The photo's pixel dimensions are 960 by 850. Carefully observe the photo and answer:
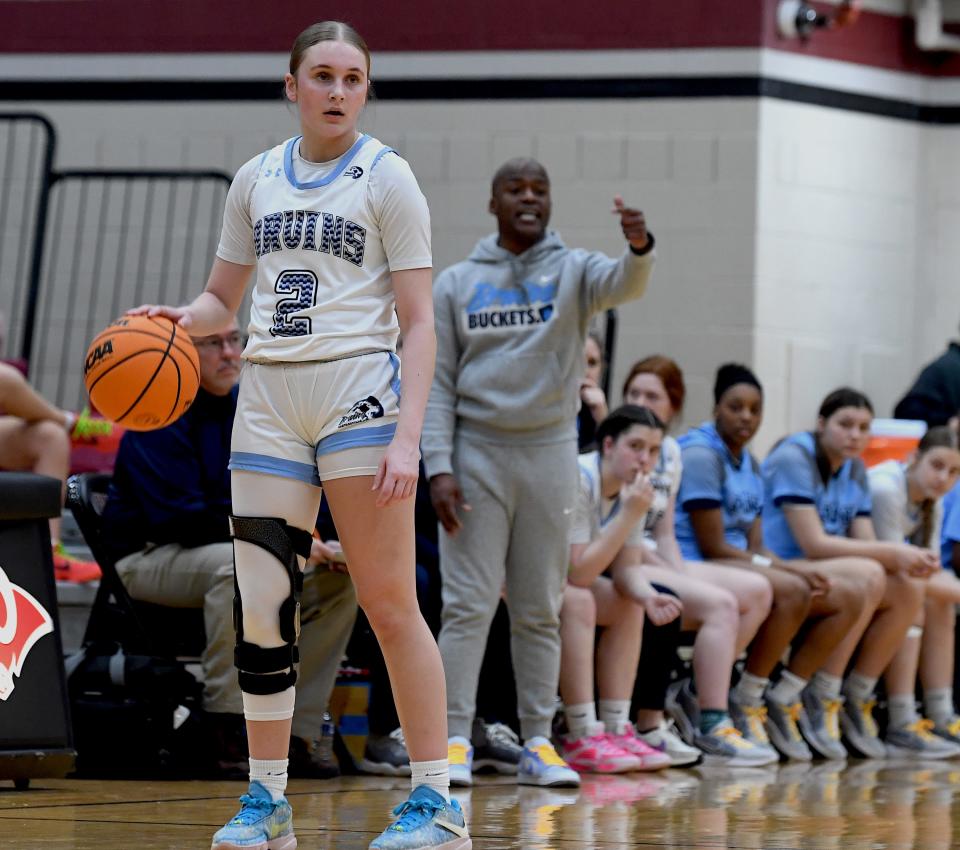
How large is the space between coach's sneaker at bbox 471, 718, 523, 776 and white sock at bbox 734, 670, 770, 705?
3.71 feet

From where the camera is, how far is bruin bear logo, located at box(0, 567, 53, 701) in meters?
4.50

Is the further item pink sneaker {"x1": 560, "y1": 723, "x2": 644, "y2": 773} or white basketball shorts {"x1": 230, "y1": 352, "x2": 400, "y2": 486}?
pink sneaker {"x1": 560, "y1": 723, "x2": 644, "y2": 773}

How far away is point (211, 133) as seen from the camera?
A: 30.1ft

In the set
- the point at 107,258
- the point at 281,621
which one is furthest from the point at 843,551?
the point at 107,258

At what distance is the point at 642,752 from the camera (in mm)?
5875

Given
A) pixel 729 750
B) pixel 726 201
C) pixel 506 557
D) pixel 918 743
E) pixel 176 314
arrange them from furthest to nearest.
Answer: pixel 726 201, pixel 918 743, pixel 729 750, pixel 506 557, pixel 176 314

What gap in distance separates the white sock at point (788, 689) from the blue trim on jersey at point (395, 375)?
357 cm

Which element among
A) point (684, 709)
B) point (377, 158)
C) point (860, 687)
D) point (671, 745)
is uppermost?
point (377, 158)

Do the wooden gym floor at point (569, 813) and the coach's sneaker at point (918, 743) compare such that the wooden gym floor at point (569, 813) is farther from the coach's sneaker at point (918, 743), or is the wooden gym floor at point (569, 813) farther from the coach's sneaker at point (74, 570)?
the coach's sneaker at point (74, 570)

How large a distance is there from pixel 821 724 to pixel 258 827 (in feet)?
12.5

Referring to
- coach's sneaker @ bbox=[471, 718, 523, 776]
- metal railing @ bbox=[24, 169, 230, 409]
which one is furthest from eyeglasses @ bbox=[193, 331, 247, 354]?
metal railing @ bbox=[24, 169, 230, 409]

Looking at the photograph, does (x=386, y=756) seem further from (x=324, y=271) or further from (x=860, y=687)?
(x=324, y=271)

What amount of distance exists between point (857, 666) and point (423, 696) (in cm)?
389

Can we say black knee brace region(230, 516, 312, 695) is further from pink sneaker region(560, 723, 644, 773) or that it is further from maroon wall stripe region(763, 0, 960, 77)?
maroon wall stripe region(763, 0, 960, 77)
